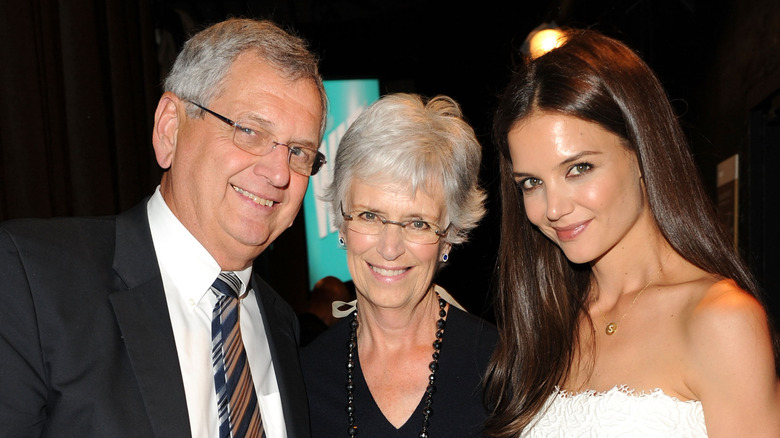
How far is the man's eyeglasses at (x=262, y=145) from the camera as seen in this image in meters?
1.97

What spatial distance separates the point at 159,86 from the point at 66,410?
285 centimetres

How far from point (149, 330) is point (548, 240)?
1.34 m

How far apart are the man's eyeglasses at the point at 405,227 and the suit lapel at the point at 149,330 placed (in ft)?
2.44

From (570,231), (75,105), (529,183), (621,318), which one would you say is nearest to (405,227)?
(529,183)

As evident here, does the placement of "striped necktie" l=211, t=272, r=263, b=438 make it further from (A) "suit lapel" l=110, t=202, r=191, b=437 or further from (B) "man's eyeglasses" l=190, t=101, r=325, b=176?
(B) "man's eyeglasses" l=190, t=101, r=325, b=176

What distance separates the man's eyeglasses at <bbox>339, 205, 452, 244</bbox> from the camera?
236 centimetres

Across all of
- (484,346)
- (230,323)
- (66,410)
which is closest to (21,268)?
(66,410)

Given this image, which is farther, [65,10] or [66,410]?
[65,10]

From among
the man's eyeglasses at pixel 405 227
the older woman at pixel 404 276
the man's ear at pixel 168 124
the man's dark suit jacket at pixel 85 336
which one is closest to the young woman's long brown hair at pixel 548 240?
the older woman at pixel 404 276

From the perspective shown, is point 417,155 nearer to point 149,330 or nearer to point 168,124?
point 168,124

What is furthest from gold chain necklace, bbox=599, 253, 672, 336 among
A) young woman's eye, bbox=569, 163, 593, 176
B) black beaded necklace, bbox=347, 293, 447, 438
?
black beaded necklace, bbox=347, 293, 447, 438

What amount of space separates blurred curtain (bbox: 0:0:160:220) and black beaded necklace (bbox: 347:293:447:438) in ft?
4.26

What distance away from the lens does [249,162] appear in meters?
1.98

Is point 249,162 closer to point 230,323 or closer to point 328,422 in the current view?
point 230,323
